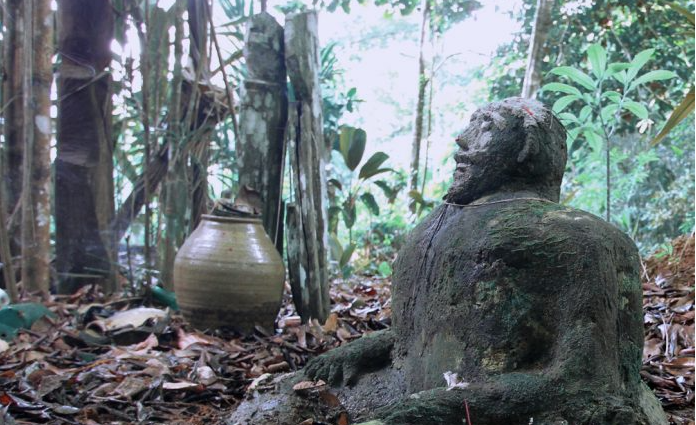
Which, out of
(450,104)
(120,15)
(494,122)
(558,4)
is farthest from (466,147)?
(450,104)

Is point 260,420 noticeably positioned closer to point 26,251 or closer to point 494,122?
point 494,122

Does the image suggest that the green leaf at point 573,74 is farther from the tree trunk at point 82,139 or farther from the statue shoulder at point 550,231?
the tree trunk at point 82,139

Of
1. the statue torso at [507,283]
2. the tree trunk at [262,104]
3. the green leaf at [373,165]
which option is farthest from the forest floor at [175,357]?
the green leaf at [373,165]

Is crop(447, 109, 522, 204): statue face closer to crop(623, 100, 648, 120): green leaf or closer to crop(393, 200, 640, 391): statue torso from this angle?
crop(393, 200, 640, 391): statue torso

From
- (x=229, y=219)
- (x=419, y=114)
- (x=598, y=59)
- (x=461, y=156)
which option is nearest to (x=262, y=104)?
(x=229, y=219)

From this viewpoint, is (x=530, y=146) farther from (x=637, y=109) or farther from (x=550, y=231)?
(x=637, y=109)

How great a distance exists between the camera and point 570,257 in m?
1.57

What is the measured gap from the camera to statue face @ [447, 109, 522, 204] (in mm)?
1764

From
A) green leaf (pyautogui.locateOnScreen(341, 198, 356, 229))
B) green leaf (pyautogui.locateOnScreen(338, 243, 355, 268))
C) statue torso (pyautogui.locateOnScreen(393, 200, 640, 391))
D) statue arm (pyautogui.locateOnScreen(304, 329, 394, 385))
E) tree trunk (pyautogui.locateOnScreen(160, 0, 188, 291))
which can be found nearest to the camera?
statue torso (pyautogui.locateOnScreen(393, 200, 640, 391))

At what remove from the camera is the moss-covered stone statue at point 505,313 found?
1.50 m

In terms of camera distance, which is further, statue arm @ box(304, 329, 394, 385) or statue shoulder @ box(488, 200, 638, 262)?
statue arm @ box(304, 329, 394, 385)

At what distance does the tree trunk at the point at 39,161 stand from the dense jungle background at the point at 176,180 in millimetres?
11

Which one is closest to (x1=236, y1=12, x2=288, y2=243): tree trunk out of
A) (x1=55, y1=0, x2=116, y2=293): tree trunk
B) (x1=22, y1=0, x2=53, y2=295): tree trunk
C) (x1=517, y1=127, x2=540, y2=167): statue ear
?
(x1=22, y1=0, x2=53, y2=295): tree trunk

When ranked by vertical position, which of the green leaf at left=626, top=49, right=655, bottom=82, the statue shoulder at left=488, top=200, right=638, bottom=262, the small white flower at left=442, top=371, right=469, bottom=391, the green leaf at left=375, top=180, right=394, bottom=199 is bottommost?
the small white flower at left=442, top=371, right=469, bottom=391
